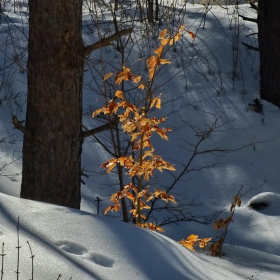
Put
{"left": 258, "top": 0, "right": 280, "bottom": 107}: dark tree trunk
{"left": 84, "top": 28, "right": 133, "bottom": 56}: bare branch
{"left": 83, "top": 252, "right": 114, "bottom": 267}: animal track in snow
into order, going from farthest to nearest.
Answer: {"left": 258, "top": 0, "right": 280, "bottom": 107}: dark tree trunk → {"left": 84, "top": 28, "right": 133, "bottom": 56}: bare branch → {"left": 83, "top": 252, "right": 114, "bottom": 267}: animal track in snow

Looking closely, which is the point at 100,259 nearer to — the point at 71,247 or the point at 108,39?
the point at 71,247

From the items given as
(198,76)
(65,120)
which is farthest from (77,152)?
(198,76)

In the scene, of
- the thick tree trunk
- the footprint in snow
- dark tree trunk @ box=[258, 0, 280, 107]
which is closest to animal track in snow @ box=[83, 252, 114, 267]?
the footprint in snow

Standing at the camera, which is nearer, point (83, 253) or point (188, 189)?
point (83, 253)

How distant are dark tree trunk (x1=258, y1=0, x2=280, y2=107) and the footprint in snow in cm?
594

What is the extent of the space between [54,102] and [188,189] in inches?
117

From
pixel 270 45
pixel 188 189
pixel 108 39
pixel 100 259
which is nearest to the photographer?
pixel 100 259

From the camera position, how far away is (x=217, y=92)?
8.69 meters

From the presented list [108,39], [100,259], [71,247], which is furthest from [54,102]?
[100,259]

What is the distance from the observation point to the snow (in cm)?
259

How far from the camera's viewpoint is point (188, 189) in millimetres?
7078

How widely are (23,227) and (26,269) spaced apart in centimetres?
41

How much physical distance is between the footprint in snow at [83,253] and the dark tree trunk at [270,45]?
594 centimetres

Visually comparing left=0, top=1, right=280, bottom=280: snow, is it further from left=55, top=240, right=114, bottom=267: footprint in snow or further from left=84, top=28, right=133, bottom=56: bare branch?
left=84, top=28, right=133, bottom=56: bare branch
